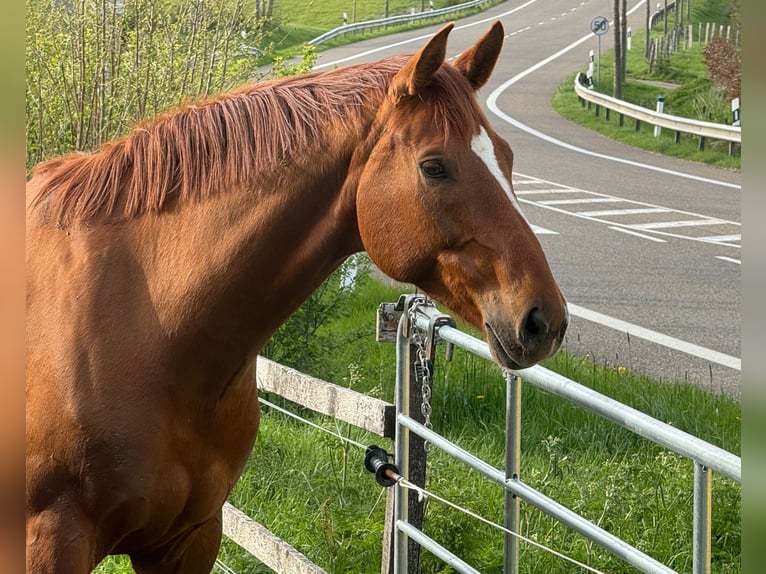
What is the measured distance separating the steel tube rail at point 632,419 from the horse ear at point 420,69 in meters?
0.82

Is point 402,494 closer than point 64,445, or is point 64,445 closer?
point 64,445

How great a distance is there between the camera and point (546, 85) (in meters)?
24.7

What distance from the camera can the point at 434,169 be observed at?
88.7 inches

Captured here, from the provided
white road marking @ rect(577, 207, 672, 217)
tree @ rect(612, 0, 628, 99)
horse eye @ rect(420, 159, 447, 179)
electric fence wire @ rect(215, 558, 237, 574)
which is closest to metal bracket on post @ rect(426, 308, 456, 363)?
horse eye @ rect(420, 159, 447, 179)

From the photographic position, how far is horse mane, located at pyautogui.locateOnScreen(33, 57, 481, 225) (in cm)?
242

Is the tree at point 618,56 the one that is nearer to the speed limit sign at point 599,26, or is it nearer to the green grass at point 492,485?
the speed limit sign at point 599,26

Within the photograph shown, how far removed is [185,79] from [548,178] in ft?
34.9

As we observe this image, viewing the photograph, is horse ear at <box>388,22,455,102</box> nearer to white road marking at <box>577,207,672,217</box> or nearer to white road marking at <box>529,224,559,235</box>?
white road marking at <box>529,224,559,235</box>

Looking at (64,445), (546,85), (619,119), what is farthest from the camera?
(546,85)

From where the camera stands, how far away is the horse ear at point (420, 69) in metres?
2.25

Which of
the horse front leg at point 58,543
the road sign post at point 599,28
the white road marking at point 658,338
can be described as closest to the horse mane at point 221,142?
the horse front leg at point 58,543

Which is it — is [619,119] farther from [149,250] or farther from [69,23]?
[149,250]
